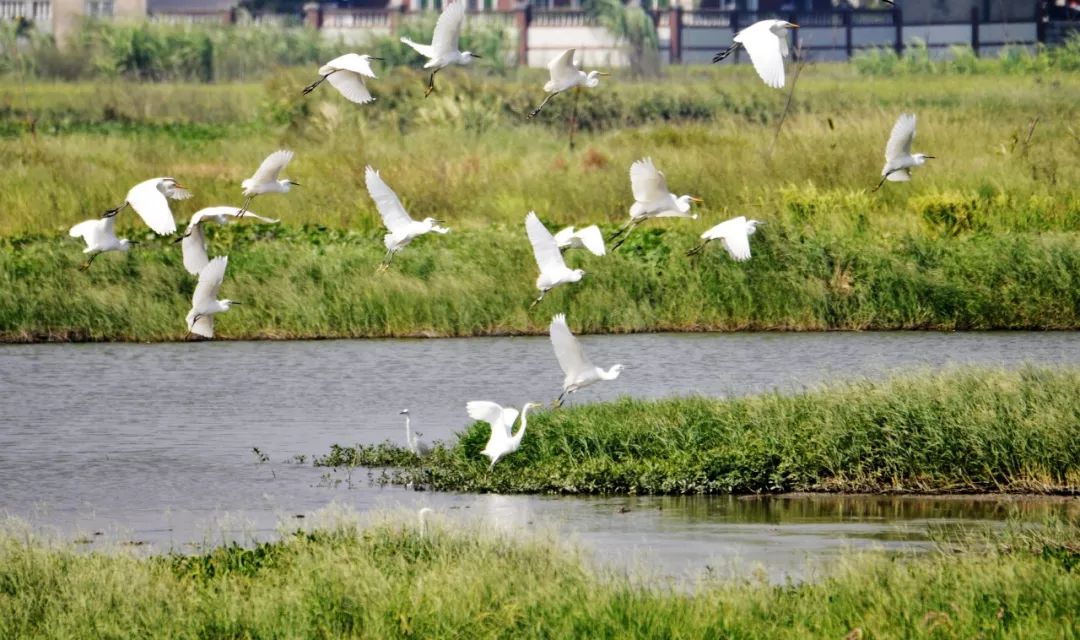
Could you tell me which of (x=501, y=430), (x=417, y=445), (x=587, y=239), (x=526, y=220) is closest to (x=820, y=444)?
(x=501, y=430)

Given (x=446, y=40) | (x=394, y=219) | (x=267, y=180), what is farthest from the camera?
(x=267, y=180)

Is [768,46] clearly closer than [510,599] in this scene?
No

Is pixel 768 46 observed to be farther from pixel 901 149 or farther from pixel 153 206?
pixel 153 206

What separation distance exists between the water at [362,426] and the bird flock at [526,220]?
2.97 ft

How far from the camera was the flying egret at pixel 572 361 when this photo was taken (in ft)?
43.0

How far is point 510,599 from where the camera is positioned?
939cm

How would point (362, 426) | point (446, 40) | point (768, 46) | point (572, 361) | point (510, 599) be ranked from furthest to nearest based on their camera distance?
point (362, 426) < point (446, 40) < point (768, 46) < point (572, 361) < point (510, 599)

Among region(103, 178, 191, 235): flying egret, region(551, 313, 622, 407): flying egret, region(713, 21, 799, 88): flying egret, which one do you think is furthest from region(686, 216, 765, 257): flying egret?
region(103, 178, 191, 235): flying egret

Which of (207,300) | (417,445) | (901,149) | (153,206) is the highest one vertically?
(901,149)

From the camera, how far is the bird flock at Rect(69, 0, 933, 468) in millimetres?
13648

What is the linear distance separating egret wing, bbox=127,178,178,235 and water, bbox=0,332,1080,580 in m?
2.05

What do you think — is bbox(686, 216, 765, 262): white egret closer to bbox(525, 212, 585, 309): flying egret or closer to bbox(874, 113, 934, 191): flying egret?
bbox(525, 212, 585, 309): flying egret

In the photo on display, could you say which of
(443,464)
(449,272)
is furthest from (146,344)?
(443,464)

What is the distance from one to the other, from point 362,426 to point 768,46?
205 inches
